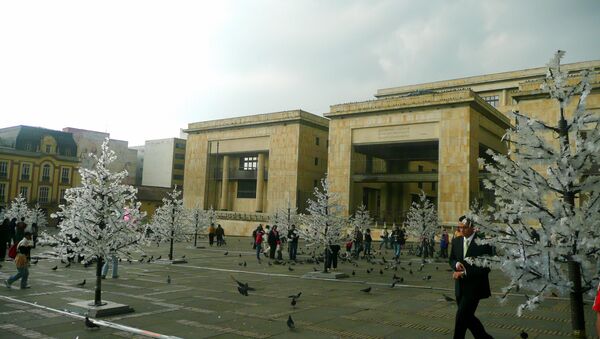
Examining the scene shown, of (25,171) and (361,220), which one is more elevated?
(25,171)

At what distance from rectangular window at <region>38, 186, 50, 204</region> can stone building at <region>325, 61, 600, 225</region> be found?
48333mm

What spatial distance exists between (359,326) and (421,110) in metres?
38.2

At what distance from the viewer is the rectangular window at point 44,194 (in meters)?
69.8

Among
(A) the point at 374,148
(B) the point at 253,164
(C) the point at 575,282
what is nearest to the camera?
(C) the point at 575,282

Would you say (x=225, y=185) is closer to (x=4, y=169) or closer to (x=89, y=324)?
(x=4, y=169)

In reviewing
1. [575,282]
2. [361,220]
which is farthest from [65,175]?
[575,282]

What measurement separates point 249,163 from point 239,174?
213 centimetres

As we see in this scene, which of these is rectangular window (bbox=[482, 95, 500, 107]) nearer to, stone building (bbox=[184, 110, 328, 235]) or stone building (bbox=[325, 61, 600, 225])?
stone building (bbox=[325, 61, 600, 225])

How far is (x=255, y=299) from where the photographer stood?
12.1 m

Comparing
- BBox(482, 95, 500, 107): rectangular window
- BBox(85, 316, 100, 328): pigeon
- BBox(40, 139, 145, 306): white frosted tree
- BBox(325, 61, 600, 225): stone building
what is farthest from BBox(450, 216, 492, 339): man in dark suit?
BBox(482, 95, 500, 107): rectangular window

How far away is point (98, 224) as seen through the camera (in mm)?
10773

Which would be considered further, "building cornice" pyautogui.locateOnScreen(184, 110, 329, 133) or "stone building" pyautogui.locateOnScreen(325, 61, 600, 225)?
"building cornice" pyautogui.locateOnScreen(184, 110, 329, 133)

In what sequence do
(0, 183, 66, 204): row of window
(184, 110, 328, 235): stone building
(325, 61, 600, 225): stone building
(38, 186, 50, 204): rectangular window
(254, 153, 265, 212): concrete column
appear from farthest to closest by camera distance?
(38, 186, 50, 204): rectangular window → (0, 183, 66, 204): row of window → (254, 153, 265, 212): concrete column → (184, 110, 328, 235): stone building → (325, 61, 600, 225): stone building

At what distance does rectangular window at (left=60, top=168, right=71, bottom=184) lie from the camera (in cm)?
7338
